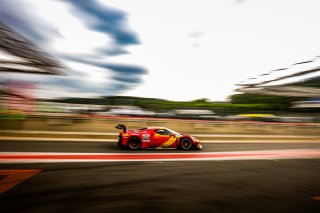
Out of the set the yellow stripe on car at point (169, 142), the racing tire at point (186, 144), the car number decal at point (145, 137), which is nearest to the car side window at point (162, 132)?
the yellow stripe on car at point (169, 142)

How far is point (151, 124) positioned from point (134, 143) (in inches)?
284

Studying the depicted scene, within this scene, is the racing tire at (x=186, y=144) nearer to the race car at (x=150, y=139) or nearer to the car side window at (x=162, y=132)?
the race car at (x=150, y=139)

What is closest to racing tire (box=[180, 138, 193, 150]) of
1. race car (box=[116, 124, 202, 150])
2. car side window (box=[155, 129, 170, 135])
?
race car (box=[116, 124, 202, 150])

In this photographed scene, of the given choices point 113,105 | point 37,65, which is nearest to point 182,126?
point 113,105

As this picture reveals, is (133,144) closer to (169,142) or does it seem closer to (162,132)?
(162,132)

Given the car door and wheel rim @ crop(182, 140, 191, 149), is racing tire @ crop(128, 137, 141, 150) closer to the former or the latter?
the car door

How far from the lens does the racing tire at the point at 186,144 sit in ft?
33.2

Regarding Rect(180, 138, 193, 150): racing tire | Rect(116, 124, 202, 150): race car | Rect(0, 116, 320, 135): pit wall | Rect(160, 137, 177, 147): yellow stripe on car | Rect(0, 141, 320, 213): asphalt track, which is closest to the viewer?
Rect(0, 141, 320, 213): asphalt track

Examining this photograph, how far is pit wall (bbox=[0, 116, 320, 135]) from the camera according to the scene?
1389 cm

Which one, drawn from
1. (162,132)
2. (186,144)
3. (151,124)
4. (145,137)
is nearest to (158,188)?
(145,137)

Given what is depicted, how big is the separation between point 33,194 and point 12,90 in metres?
11.8

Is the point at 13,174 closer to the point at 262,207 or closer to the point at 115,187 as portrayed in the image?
the point at 115,187

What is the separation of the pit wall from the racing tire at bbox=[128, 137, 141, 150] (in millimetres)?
6612

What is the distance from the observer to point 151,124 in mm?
16672
